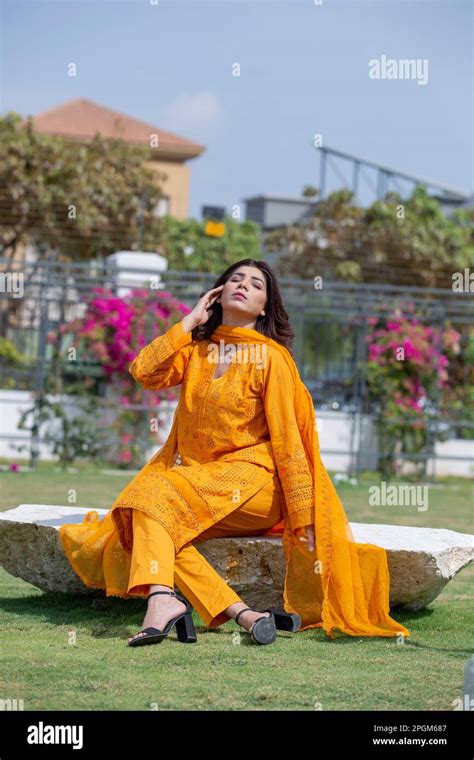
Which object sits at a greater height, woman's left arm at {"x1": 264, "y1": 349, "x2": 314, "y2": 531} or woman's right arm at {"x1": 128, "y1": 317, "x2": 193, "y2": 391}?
woman's right arm at {"x1": 128, "y1": 317, "x2": 193, "y2": 391}

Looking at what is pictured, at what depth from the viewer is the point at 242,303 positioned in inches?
231

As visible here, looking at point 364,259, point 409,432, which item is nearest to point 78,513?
point 409,432

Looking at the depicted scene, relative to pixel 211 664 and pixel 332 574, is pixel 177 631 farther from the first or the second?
pixel 332 574

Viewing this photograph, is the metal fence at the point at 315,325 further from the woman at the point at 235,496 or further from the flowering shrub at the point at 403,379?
the woman at the point at 235,496

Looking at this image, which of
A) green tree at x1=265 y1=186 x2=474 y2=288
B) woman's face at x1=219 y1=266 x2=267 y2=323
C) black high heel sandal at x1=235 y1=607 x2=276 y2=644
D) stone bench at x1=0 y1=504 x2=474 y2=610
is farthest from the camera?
green tree at x1=265 y1=186 x2=474 y2=288

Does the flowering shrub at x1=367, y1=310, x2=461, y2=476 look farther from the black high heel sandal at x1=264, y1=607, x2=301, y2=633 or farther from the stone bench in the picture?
the black high heel sandal at x1=264, y1=607, x2=301, y2=633

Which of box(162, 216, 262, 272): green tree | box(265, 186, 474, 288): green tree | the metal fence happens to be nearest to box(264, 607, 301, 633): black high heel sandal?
the metal fence

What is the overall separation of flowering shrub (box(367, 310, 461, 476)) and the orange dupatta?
1007 cm

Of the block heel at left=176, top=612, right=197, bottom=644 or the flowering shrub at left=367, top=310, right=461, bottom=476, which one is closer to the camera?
the block heel at left=176, top=612, right=197, bottom=644

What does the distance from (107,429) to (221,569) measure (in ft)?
30.1

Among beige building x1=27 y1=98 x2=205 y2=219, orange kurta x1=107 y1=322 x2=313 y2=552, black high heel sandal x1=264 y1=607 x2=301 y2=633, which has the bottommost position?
black high heel sandal x1=264 y1=607 x2=301 y2=633

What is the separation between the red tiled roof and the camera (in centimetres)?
4069

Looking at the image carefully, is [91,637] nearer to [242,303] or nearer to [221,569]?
[221,569]

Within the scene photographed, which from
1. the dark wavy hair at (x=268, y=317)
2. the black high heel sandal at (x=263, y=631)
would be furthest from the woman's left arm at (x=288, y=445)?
the black high heel sandal at (x=263, y=631)
